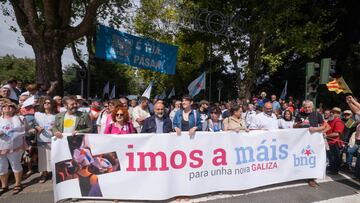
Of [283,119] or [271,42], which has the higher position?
[271,42]

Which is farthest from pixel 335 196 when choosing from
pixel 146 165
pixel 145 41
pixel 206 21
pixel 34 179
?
pixel 206 21

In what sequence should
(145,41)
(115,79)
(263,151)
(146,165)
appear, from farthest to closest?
1. (115,79)
2. (145,41)
3. (263,151)
4. (146,165)

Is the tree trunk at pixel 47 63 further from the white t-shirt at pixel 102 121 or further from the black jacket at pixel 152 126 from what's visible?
the black jacket at pixel 152 126

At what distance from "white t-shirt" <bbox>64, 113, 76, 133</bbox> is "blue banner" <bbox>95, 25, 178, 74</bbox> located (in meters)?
4.46

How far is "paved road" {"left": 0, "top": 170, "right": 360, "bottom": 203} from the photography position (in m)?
4.88

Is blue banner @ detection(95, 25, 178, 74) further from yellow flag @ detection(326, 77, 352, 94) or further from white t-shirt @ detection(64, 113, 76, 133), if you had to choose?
yellow flag @ detection(326, 77, 352, 94)

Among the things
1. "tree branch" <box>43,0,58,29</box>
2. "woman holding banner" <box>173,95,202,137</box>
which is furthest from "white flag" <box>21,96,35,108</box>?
"tree branch" <box>43,0,58,29</box>

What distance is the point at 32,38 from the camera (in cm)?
906

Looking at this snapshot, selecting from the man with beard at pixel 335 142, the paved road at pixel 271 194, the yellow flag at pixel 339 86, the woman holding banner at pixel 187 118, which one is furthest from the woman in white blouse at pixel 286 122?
the woman holding banner at pixel 187 118

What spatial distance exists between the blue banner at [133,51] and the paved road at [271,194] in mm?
4863

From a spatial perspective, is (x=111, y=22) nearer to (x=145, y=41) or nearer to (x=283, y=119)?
(x=145, y=41)

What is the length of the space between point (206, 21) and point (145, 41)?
5138 millimetres

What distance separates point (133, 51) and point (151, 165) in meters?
6.26

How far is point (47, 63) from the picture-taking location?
29.9ft
